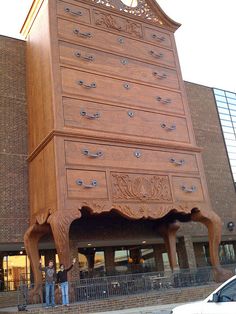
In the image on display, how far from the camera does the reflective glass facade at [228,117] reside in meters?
24.6

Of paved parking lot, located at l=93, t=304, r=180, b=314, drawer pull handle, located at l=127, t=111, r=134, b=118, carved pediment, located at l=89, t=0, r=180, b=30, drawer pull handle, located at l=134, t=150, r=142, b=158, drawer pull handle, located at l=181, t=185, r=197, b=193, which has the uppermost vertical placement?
carved pediment, located at l=89, t=0, r=180, b=30

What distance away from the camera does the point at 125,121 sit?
13.9m

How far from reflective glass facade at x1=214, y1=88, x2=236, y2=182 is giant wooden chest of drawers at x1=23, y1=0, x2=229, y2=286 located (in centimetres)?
984

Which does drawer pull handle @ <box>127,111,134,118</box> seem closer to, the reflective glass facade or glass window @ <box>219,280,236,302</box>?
glass window @ <box>219,280,236,302</box>

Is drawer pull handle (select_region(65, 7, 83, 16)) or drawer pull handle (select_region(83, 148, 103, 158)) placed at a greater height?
drawer pull handle (select_region(65, 7, 83, 16))

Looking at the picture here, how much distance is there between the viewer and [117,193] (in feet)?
40.9

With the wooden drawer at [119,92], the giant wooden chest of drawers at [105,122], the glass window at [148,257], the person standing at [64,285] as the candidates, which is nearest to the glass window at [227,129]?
the glass window at [148,257]

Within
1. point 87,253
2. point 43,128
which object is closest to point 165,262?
point 87,253

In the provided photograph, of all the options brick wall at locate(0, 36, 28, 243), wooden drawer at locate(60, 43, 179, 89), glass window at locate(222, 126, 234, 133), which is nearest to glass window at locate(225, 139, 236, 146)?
glass window at locate(222, 126, 234, 133)

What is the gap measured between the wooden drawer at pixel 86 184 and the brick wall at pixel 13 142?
182 inches

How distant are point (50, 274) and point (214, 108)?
57.4 feet

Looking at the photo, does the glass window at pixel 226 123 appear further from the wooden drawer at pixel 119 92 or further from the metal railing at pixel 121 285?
the metal railing at pixel 121 285

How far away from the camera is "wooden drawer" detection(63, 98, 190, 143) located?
12842 mm

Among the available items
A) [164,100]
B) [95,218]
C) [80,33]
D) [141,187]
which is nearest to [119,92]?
[164,100]
